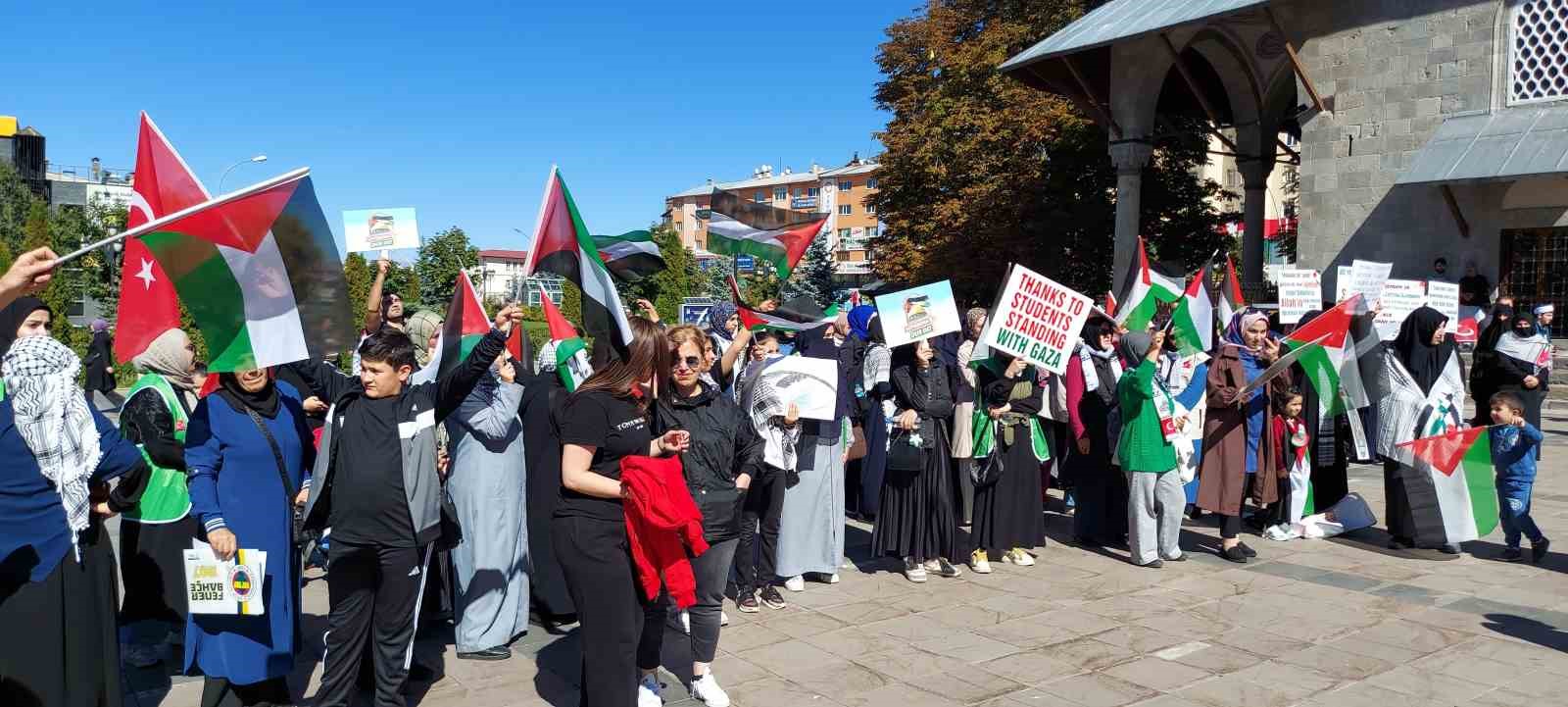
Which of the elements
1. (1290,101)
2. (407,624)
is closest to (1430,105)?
(1290,101)

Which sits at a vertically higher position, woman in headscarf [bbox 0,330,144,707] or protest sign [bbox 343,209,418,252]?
protest sign [bbox 343,209,418,252]

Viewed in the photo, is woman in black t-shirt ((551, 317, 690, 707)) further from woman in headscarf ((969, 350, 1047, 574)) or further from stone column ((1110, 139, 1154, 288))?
stone column ((1110, 139, 1154, 288))

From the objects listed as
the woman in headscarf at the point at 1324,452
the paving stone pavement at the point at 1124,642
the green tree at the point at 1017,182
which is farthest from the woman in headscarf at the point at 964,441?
the green tree at the point at 1017,182

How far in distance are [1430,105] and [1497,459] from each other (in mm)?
12739

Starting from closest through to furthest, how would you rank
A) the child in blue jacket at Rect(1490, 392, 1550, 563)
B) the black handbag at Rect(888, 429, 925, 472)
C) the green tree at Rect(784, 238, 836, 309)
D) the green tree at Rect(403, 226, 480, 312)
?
1. the black handbag at Rect(888, 429, 925, 472)
2. the child in blue jacket at Rect(1490, 392, 1550, 563)
3. the green tree at Rect(403, 226, 480, 312)
4. the green tree at Rect(784, 238, 836, 309)

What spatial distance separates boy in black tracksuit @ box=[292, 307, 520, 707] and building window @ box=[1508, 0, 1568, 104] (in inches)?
738

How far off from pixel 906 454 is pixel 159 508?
4.50 m

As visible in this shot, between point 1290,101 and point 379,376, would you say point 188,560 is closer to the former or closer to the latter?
point 379,376

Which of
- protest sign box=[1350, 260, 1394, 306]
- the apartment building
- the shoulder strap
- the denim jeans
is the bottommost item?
the denim jeans

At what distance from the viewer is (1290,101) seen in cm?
2794

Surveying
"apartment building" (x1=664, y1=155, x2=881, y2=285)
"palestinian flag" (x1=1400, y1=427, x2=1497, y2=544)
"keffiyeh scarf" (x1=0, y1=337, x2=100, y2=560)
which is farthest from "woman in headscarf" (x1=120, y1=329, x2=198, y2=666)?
"apartment building" (x1=664, y1=155, x2=881, y2=285)

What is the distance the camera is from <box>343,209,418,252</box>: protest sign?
26.1 feet

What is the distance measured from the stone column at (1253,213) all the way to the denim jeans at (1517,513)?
1870 cm

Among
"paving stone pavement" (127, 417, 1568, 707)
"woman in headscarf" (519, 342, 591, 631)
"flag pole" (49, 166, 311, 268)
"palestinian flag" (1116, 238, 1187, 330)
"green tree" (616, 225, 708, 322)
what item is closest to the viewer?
"flag pole" (49, 166, 311, 268)
